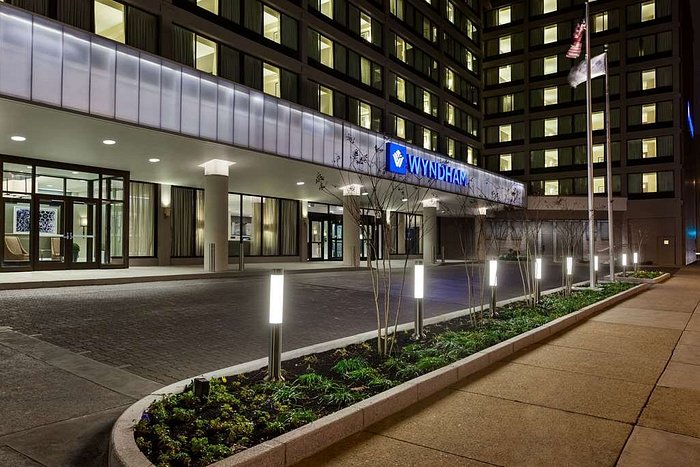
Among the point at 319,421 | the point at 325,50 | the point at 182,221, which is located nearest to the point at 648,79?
the point at 325,50

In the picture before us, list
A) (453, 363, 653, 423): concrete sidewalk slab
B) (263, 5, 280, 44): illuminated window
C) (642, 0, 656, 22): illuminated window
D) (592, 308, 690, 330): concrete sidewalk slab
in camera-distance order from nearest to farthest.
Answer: (453, 363, 653, 423): concrete sidewalk slab
(592, 308, 690, 330): concrete sidewalk slab
(263, 5, 280, 44): illuminated window
(642, 0, 656, 22): illuminated window

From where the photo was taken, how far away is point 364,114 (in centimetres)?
3097

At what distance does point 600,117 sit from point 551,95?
234 inches

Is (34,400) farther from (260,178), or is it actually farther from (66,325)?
(260,178)

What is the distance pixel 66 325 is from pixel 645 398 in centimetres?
895

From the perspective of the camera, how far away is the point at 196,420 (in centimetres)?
414

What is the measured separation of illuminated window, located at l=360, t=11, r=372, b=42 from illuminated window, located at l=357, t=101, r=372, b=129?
444cm

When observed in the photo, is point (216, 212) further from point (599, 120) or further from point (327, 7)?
point (599, 120)

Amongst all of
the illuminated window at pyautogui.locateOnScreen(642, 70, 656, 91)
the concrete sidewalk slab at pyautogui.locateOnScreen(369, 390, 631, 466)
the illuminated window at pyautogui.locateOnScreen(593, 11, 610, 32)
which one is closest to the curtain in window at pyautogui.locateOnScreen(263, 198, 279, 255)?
the concrete sidewalk slab at pyautogui.locateOnScreen(369, 390, 631, 466)

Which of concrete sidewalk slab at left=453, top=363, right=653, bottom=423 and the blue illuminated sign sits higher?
the blue illuminated sign

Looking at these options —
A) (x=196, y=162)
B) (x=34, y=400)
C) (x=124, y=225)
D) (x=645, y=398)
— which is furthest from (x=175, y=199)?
(x=645, y=398)

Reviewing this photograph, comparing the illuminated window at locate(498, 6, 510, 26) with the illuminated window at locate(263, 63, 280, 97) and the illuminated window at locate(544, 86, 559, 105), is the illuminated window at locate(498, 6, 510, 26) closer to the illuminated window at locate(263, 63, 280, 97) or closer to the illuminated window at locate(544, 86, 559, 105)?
the illuminated window at locate(544, 86, 559, 105)

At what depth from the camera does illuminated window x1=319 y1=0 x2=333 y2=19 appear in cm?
2836

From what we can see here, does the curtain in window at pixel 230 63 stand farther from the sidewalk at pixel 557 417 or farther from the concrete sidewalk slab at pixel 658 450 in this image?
the concrete sidewalk slab at pixel 658 450
